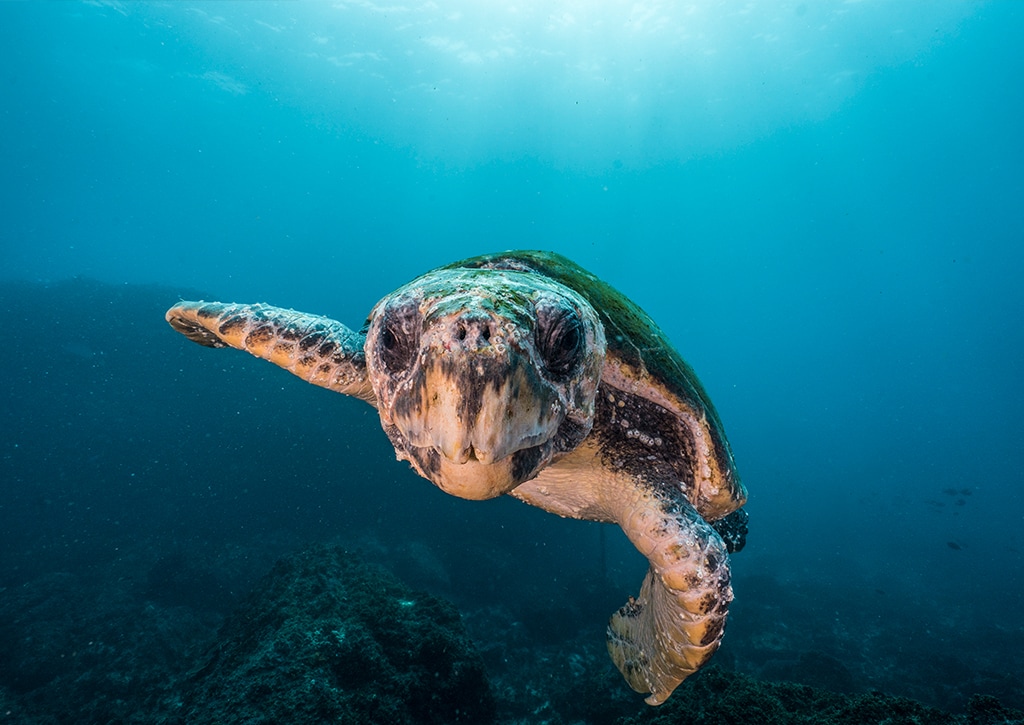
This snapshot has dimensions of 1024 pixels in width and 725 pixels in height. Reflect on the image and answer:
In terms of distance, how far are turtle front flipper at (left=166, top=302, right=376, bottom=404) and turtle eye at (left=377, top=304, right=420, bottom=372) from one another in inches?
59.3

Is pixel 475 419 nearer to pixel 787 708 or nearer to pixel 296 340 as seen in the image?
pixel 296 340

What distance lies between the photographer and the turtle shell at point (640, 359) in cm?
268

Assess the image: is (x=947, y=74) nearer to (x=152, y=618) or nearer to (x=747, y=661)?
(x=747, y=661)

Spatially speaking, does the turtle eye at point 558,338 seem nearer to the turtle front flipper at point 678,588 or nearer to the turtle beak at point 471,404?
the turtle beak at point 471,404

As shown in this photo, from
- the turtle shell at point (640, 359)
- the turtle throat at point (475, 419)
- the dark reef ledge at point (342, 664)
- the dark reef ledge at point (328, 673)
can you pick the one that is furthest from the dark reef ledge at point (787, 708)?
the turtle throat at point (475, 419)

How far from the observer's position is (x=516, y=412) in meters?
1.50

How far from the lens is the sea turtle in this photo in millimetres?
1457

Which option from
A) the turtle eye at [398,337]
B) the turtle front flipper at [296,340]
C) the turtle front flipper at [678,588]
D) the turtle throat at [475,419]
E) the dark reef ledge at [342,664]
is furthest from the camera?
the dark reef ledge at [342,664]

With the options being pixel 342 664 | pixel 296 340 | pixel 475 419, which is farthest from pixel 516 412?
pixel 342 664

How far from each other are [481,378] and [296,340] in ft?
7.86

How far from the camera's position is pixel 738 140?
67688mm

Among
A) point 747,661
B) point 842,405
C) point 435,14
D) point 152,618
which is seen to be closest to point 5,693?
point 152,618

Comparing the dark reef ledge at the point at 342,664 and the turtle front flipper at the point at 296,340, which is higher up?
the turtle front flipper at the point at 296,340

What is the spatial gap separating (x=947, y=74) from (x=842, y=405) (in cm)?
7711
